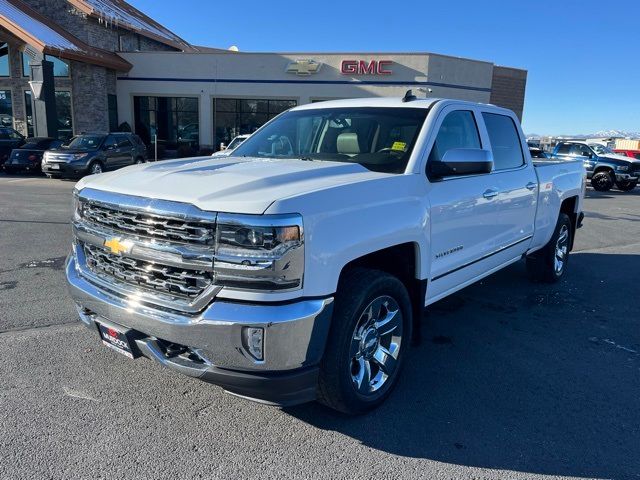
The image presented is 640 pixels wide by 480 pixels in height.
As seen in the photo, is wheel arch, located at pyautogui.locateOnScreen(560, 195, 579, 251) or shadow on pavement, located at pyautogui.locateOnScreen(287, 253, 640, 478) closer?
shadow on pavement, located at pyautogui.locateOnScreen(287, 253, 640, 478)

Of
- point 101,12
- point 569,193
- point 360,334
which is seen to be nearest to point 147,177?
point 360,334

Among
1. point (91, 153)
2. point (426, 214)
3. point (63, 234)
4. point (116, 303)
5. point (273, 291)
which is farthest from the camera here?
point (91, 153)

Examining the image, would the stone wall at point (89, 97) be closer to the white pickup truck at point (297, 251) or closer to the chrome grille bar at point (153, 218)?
the white pickup truck at point (297, 251)

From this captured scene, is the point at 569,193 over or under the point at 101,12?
under

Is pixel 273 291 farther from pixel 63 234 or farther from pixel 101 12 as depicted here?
pixel 101 12

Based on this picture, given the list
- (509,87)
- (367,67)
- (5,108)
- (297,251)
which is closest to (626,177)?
(367,67)

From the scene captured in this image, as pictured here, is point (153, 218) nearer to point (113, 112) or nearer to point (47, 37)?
point (47, 37)

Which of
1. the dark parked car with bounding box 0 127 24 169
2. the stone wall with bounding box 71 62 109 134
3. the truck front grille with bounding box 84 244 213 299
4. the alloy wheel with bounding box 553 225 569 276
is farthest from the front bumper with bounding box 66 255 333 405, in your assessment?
the stone wall with bounding box 71 62 109 134

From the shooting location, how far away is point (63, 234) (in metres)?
8.22

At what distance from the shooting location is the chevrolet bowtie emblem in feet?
9.42

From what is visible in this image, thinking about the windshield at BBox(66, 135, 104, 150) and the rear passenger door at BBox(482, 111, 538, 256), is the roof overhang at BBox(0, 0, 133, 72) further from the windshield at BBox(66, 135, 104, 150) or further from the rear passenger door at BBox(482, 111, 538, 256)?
the rear passenger door at BBox(482, 111, 538, 256)

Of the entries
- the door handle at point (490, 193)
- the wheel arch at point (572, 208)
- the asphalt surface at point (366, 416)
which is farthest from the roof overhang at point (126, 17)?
the door handle at point (490, 193)

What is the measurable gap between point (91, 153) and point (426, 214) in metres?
16.2

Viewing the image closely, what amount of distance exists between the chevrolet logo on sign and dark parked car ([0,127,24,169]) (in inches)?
503
